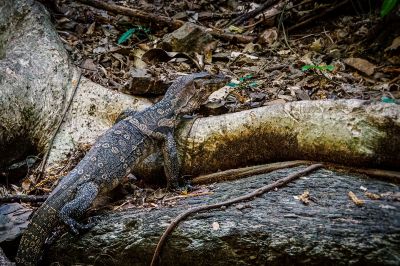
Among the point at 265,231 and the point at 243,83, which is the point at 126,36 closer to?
the point at 243,83

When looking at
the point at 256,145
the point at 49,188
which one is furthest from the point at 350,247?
the point at 49,188

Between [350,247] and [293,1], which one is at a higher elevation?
[293,1]

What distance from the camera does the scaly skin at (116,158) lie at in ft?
11.3

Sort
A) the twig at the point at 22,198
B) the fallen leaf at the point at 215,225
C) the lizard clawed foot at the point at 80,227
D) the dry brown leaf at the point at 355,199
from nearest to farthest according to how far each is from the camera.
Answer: the dry brown leaf at the point at 355,199 < the fallen leaf at the point at 215,225 < the lizard clawed foot at the point at 80,227 < the twig at the point at 22,198

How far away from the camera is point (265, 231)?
2.69 metres

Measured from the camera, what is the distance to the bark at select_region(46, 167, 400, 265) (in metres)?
2.42

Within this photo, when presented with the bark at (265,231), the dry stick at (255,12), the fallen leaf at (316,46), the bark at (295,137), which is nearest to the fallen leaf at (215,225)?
the bark at (265,231)

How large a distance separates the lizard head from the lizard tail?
192 cm

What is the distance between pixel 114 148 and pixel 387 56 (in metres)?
3.90

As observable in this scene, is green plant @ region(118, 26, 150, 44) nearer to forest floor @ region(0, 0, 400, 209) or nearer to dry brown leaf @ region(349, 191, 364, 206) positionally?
forest floor @ region(0, 0, 400, 209)

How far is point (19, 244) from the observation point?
3518 millimetres

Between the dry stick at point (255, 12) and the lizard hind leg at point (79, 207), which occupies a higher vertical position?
the dry stick at point (255, 12)

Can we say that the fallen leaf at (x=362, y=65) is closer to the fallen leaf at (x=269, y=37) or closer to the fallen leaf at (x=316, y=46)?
the fallen leaf at (x=316, y=46)

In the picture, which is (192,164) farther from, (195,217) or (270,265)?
(270,265)
